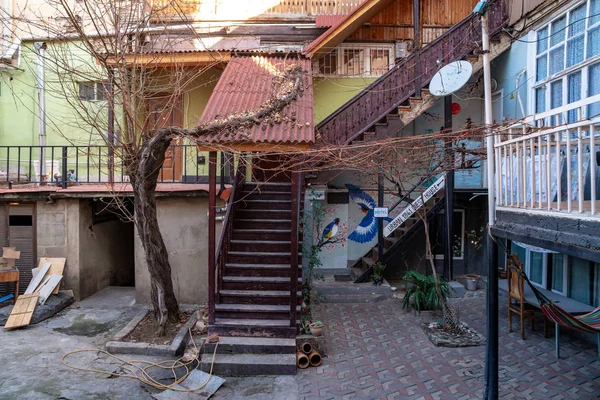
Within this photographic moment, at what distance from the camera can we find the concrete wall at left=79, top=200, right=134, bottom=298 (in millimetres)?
→ 8977

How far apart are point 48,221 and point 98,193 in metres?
1.44

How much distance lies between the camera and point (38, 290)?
26.9ft

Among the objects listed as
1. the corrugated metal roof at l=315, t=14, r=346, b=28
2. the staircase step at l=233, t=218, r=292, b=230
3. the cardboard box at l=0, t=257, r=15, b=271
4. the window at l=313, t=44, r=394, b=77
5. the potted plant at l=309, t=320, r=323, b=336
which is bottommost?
the potted plant at l=309, t=320, r=323, b=336

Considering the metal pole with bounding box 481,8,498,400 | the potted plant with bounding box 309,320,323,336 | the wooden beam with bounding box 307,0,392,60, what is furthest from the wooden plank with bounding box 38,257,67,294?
the metal pole with bounding box 481,8,498,400

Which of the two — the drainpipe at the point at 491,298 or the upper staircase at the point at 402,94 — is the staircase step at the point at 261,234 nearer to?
the upper staircase at the point at 402,94

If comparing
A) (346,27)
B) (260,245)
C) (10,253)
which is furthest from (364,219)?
(10,253)

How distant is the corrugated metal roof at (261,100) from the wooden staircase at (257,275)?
1.04 meters

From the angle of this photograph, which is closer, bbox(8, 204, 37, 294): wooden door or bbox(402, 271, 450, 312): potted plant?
bbox(402, 271, 450, 312): potted plant

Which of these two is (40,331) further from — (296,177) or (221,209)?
(296,177)

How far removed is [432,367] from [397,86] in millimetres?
6264

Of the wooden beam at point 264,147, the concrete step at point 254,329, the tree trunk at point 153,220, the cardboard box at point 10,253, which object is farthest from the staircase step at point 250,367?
the cardboard box at point 10,253

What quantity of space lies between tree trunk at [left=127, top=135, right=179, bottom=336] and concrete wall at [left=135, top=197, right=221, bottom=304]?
149 cm

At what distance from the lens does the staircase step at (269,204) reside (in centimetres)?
861

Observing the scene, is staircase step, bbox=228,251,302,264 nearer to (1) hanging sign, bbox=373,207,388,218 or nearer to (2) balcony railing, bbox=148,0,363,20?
(1) hanging sign, bbox=373,207,388,218
